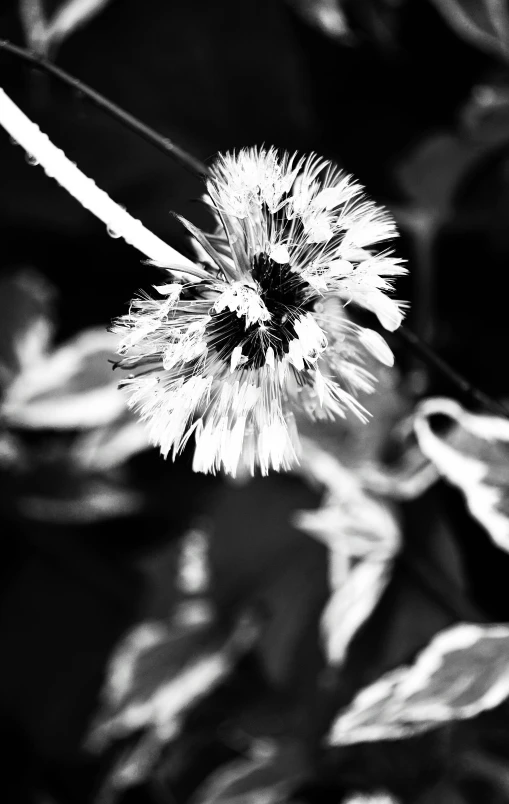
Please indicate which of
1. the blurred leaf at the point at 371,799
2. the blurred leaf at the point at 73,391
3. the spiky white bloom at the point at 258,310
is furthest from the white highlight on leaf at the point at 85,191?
the blurred leaf at the point at 371,799

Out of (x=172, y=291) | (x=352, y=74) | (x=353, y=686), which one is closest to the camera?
(x=172, y=291)

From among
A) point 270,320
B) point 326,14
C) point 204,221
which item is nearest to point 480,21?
point 326,14

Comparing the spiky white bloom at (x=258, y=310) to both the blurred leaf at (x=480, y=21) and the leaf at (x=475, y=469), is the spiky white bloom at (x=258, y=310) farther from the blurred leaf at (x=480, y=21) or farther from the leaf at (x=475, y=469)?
the blurred leaf at (x=480, y=21)

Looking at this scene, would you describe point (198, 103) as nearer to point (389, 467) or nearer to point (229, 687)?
point (389, 467)

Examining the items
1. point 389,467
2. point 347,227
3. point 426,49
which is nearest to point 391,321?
point 347,227

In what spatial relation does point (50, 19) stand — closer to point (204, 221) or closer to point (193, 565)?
point (204, 221)

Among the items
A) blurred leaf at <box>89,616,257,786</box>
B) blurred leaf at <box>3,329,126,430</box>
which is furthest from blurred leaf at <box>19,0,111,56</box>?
blurred leaf at <box>89,616,257,786</box>

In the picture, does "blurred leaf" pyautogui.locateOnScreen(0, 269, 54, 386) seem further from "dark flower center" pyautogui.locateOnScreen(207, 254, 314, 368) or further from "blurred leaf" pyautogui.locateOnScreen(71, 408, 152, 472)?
"dark flower center" pyautogui.locateOnScreen(207, 254, 314, 368)
